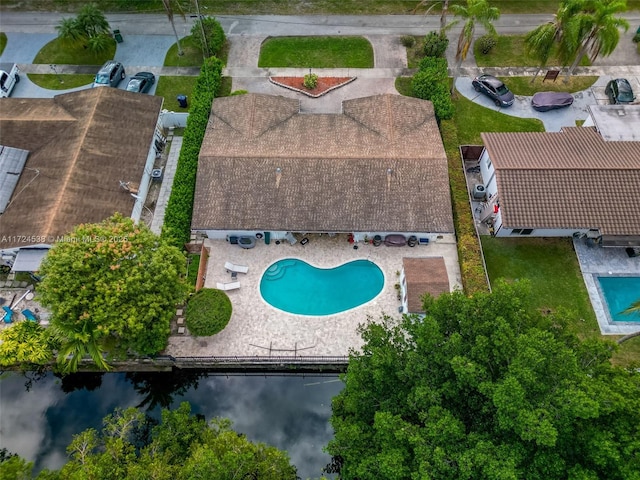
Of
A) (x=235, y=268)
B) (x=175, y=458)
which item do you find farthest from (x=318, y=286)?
(x=175, y=458)

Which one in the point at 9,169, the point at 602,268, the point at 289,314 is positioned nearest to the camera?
the point at 289,314

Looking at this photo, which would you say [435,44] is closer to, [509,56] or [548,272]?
[509,56]

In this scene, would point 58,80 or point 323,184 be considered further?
point 58,80

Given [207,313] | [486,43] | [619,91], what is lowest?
[207,313]

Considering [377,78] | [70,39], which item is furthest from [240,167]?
[70,39]

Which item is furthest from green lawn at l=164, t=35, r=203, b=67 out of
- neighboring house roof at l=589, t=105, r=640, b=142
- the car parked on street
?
neighboring house roof at l=589, t=105, r=640, b=142

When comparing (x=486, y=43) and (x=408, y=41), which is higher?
(x=408, y=41)
